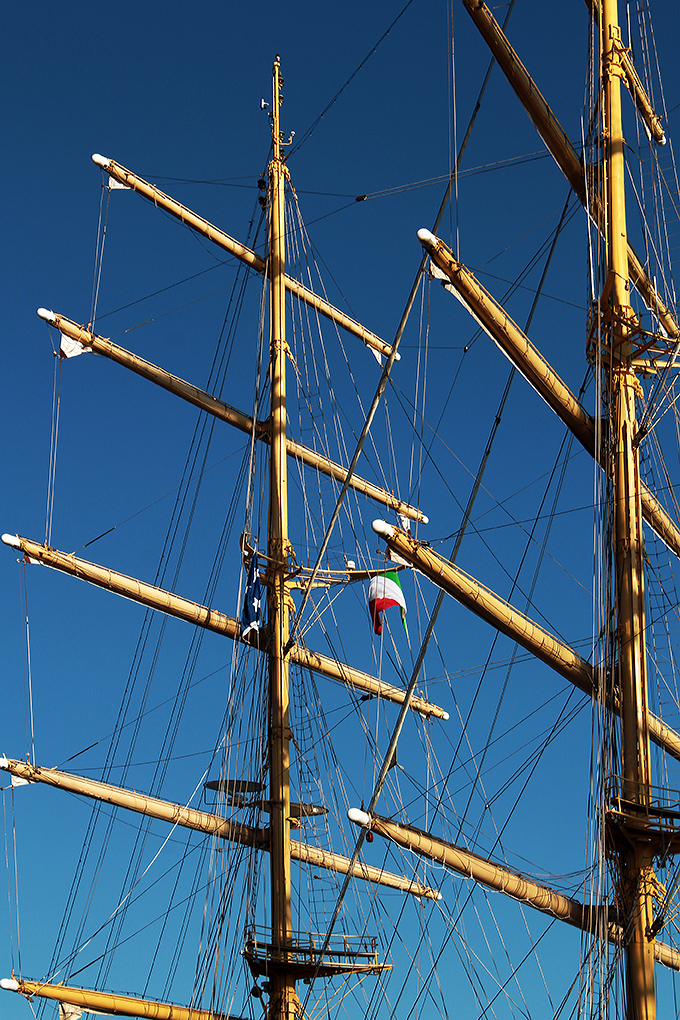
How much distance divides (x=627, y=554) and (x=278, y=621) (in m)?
12.7

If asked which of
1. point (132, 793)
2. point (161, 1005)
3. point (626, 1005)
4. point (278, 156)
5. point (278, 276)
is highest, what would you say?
point (278, 156)

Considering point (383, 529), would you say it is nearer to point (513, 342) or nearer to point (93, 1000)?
point (513, 342)

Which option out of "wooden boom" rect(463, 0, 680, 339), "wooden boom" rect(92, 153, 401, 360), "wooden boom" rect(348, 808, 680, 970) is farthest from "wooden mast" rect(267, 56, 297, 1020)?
"wooden boom" rect(463, 0, 680, 339)

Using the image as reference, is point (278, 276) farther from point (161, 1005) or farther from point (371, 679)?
point (161, 1005)

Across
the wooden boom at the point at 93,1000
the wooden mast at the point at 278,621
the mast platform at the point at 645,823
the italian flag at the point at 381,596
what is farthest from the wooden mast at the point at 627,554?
the wooden boom at the point at 93,1000

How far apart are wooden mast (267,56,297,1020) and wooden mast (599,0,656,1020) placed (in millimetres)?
11246

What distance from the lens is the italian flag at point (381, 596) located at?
2783cm

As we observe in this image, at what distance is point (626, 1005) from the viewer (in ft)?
54.1

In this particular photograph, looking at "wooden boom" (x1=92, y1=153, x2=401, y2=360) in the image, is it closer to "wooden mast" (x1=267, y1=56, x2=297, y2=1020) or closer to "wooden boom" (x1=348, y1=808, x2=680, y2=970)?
"wooden mast" (x1=267, y1=56, x2=297, y2=1020)

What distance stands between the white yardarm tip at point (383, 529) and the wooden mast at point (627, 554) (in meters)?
3.31

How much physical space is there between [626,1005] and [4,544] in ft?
66.7

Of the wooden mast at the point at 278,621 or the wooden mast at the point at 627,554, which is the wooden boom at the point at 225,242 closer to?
A: the wooden mast at the point at 278,621

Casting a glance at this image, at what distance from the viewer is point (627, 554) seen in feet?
Answer: 62.1

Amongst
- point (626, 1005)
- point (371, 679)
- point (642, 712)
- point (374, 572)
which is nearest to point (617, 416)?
point (642, 712)
